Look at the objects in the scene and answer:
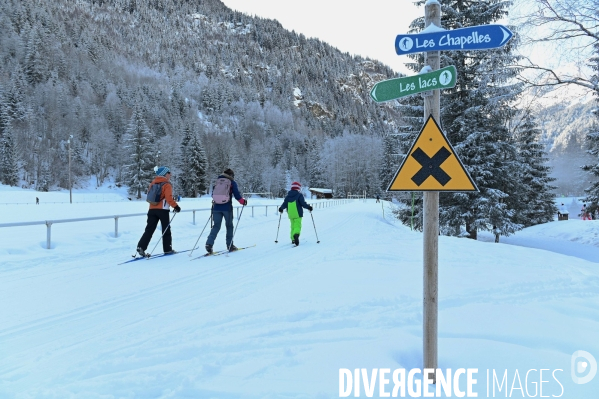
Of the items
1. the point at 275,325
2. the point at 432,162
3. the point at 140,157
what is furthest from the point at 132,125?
the point at 432,162

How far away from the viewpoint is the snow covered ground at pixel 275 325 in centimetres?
267

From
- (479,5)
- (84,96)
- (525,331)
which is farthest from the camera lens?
(84,96)

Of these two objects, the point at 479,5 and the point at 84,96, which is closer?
the point at 479,5

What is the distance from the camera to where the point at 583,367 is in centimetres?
281

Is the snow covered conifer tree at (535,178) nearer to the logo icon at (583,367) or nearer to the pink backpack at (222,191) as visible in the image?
the pink backpack at (222,191)

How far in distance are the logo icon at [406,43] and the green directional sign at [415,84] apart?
0.92ft

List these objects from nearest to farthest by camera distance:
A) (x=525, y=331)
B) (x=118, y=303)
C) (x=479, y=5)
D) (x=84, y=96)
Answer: (x=525, y=331) < (x=118, y=303) < (x=479, y=5) < (x=84, y=96)

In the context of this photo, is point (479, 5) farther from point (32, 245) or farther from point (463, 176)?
point (32, 245)

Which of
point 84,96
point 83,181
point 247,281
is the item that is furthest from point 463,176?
point 84,96

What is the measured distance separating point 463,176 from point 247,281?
4099 millimetres

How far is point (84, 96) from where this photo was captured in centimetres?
10706

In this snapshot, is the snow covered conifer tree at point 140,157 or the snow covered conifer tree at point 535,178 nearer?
the snow covered conifer tree at point 535,178

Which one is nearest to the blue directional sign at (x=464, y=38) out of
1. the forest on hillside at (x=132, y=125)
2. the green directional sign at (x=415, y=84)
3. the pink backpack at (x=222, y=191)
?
the green directional sign at (x=415, y=84)

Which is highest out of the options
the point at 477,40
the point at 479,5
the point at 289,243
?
the point at 479,5
